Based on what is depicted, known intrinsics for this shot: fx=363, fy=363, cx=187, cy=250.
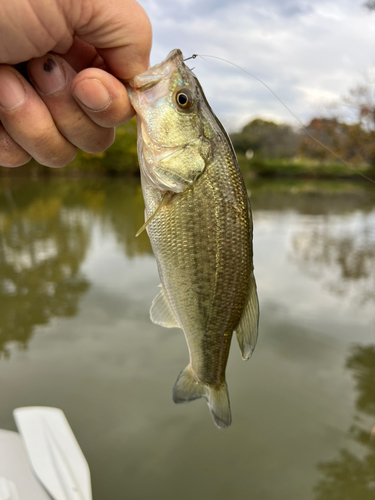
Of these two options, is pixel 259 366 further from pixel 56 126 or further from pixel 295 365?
pixel 56 126

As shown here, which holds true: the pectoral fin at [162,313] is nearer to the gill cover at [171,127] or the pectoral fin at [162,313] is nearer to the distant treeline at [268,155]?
the gill cover at [171,127]

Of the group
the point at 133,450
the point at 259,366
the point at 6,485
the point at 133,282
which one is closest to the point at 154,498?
the point at 133,450

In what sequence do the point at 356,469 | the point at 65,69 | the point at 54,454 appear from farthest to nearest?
the point at 356,469
the point at 54,454
the point at 65,69

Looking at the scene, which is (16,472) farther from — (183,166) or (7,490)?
(183,166)

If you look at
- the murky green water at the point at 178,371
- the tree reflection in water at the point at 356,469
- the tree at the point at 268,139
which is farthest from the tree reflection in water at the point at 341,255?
the tree at the point at 268,139

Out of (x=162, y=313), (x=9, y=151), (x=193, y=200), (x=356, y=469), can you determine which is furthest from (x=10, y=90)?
(x=356, y=469)

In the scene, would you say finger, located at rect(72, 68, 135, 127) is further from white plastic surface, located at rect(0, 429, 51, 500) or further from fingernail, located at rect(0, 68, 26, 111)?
white plastic surface, located at rect(0, 429, 51, 500)
